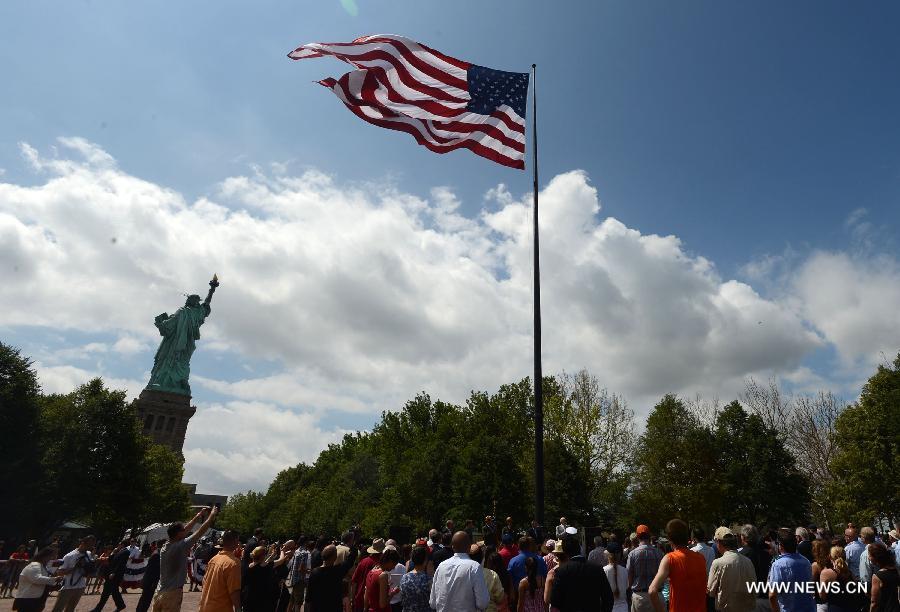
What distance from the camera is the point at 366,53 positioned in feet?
46.6

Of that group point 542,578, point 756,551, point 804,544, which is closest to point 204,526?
point 542,578

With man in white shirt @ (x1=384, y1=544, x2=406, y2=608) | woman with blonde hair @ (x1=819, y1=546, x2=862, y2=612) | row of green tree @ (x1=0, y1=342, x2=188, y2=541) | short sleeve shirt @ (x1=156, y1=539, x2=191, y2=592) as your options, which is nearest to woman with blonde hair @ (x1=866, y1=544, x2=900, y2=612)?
woman with blonde hair @ (x1=819, y1=546, x2=862, y2=612)

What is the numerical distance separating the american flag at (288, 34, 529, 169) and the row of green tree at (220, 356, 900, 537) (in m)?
27.8

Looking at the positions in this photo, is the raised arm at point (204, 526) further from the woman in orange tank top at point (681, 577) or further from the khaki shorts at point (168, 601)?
the woman in orange tank top at point (681, 577)

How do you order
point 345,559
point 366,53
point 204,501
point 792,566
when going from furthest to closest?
point 204,501, point 366,53, point 345,559, point 792,566

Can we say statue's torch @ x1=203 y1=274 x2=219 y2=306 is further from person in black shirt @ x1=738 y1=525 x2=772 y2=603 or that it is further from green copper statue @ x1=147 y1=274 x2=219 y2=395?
person in black shirt @ x1=738 y1=525 x2=772 y2=603

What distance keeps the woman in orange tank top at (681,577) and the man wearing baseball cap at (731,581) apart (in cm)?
103

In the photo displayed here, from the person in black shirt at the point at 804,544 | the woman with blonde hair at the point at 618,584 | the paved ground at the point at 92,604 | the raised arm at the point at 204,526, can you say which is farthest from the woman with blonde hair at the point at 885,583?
the paved ground at the point at 92,604

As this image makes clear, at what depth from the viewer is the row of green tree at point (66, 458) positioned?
117ft

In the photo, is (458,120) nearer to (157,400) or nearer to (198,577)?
(198,577)

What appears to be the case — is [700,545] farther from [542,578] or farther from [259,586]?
[259,586]

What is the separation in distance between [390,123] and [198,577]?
2237 cm

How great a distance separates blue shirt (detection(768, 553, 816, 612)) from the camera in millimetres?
7320

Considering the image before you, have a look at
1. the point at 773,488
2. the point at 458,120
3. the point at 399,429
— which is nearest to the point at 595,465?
the point at 773,488
